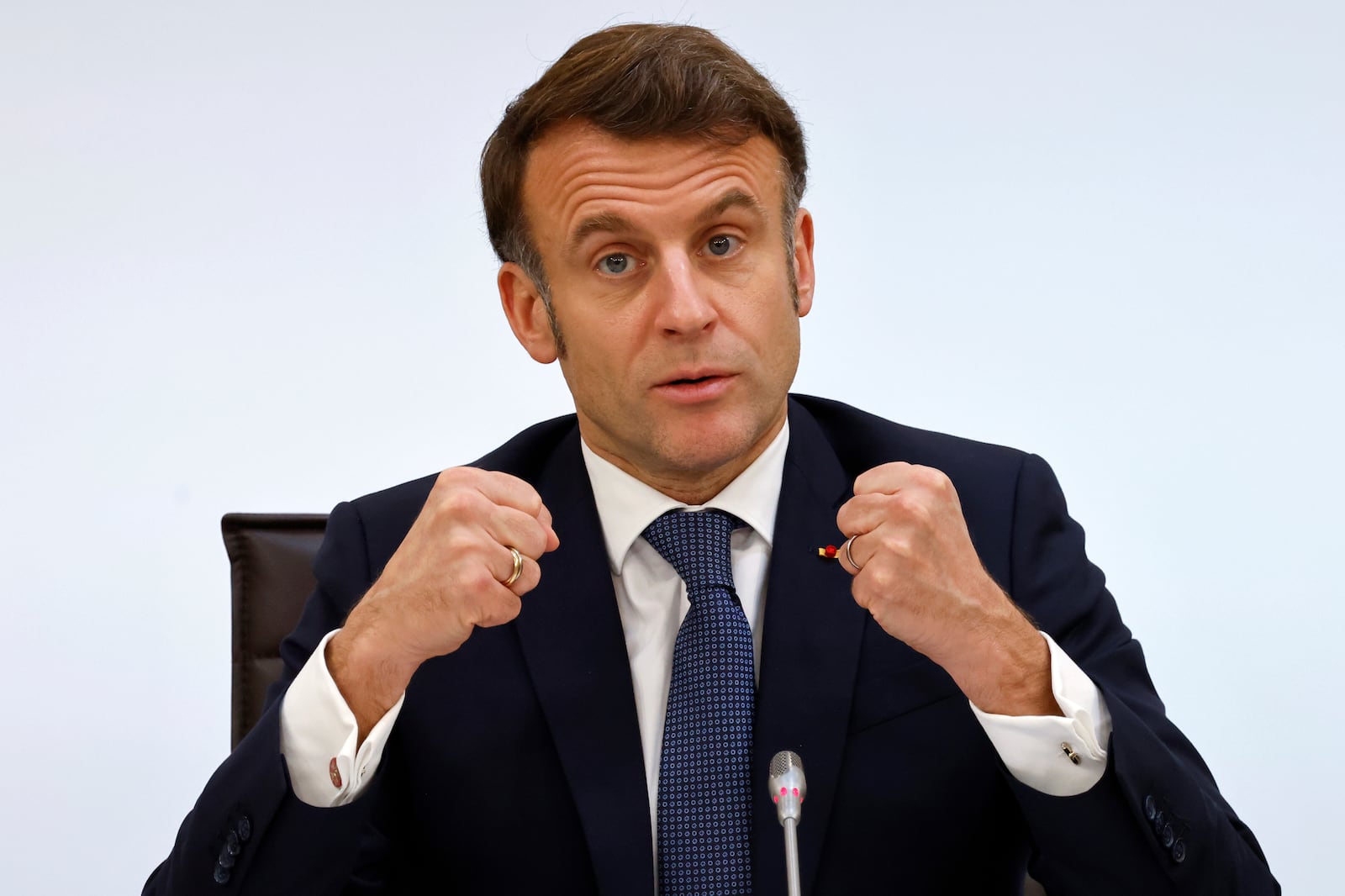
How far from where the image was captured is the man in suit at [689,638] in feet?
5.45

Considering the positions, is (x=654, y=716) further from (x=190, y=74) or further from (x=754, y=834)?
(x=190, y=74)

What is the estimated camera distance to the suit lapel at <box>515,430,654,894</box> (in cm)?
184

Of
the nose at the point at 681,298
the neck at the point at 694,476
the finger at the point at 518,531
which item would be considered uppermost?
the nose at the point at 681,298

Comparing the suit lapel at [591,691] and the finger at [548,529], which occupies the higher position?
the finger at [548,529]

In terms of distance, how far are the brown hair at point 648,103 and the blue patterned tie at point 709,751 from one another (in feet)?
1.96

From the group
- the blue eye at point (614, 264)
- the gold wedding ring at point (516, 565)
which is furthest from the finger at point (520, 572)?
the blue eye at point (614, 264)

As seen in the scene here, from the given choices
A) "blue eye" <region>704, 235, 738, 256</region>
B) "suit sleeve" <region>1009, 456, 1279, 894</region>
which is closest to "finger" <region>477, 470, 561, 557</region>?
"blue eye" <region>704, 235, 738, 256</region>

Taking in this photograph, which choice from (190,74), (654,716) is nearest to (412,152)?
(190,74)

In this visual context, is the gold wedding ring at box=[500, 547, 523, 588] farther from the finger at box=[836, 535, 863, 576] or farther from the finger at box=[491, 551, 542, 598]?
the finger at box=[836, 535, 863, 576]

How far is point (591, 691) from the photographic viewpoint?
6.40 feet

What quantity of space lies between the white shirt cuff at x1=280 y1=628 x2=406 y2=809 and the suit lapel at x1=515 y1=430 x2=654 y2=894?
27 centimetres

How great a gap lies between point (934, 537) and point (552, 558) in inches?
27.0

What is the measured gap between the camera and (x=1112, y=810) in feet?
5.38

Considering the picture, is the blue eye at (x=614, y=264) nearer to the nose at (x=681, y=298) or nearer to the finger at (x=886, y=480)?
the nose at (x=681, y=298)
